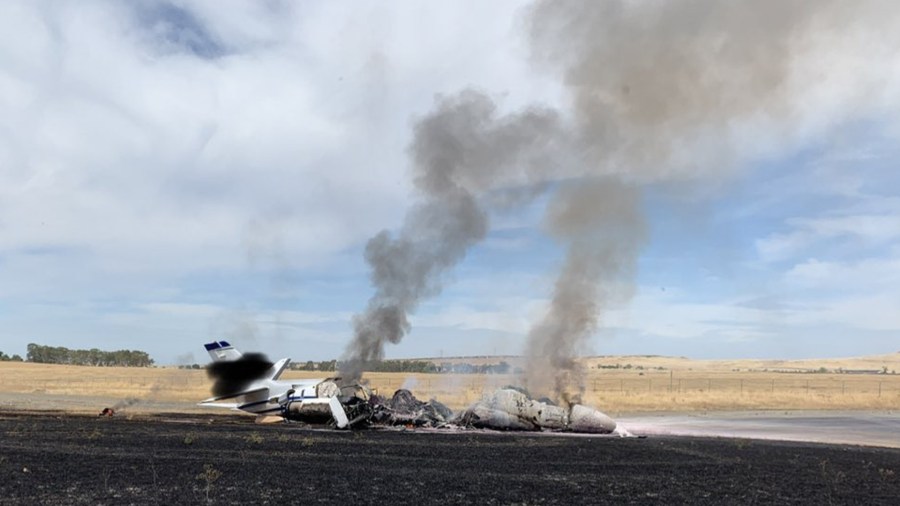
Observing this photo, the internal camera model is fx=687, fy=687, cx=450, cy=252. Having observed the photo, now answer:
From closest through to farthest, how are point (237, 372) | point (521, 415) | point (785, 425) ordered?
point (521, 415) < point (237, 372) < point (785, 425)

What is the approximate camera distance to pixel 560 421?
1404 inches

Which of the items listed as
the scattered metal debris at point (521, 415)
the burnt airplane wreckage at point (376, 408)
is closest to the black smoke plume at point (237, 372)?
the burnt airplane wreckage at point (376, 408)

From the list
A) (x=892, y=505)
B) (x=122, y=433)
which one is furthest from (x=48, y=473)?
(x=892, y=505)

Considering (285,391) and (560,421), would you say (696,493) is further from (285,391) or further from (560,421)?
(285,391)

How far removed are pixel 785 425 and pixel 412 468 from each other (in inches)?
1201

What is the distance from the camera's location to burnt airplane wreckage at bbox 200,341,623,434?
35188mm

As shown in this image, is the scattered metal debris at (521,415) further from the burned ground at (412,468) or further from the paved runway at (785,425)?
the burned ground at (412,468)

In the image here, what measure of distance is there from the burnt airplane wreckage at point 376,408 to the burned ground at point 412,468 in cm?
427

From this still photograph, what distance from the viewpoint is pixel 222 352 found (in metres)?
41.7

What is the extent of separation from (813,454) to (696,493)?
39.0ft

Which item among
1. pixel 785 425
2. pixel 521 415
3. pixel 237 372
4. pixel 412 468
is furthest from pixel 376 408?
pixel 785 425

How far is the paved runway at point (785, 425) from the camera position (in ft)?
114

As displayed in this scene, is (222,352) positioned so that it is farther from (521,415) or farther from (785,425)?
(785,425)

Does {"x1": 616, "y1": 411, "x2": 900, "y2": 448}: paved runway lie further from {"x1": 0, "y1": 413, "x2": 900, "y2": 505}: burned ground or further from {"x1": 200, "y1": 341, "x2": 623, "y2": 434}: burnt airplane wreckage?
{"x1": 0, "y1": 413, "x2": 900, "y2": 505}: burned ground
